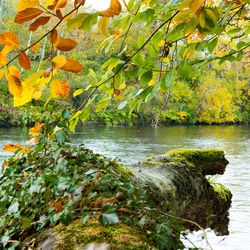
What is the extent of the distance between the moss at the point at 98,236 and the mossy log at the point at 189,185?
35.3 inches

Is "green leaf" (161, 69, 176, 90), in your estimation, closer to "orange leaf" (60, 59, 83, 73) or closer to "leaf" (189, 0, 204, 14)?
"leaf" (189, 0, 204, 14)

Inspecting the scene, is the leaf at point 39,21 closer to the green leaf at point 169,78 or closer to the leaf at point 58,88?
the leaf at point 58,88

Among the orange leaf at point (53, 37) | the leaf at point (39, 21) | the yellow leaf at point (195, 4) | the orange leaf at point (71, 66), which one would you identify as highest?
the yellow leaf at point (195, 4)

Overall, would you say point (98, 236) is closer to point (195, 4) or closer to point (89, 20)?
point (89, 20)

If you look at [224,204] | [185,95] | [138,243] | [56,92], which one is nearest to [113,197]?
→ [138,243]

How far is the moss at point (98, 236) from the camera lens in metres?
1.19

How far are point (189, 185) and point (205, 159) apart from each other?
38.3 inches

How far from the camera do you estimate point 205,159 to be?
12.8 feet

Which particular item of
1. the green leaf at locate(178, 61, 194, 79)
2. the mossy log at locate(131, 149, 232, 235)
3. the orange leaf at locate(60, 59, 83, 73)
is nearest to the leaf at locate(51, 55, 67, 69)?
the orange leaf at locate(60, 59, 83, 73)

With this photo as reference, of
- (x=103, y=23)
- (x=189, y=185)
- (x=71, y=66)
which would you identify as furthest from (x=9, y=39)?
(x=189, y=185)

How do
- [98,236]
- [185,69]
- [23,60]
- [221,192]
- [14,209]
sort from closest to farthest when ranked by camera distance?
[23,60] → [98,236] → [185,69] → [14,209] → [221,192]

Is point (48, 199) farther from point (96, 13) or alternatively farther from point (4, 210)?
point (96, 13)

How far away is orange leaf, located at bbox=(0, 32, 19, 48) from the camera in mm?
837

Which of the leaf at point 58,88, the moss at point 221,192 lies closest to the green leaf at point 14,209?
the leaf at point 58,88
